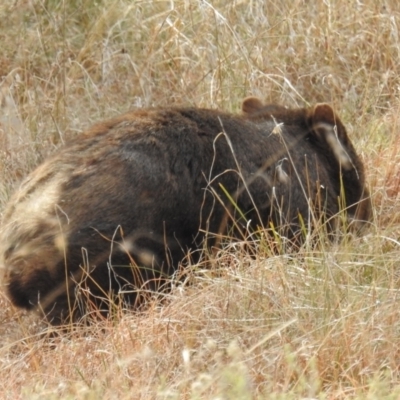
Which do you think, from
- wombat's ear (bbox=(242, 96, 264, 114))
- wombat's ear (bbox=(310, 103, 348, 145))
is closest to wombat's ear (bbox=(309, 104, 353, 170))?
wombat's ear (bbox=(310, 103, 348, 145))

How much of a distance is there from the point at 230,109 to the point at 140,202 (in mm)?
2523

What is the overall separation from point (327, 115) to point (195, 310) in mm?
2029

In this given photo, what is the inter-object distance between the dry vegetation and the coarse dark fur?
0.20 meters

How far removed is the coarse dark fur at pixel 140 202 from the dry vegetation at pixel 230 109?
0.20 metres

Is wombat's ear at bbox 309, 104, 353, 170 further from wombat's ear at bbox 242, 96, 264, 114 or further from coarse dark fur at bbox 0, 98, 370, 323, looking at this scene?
wombat's ear at bbox 242, 96, 264, 114

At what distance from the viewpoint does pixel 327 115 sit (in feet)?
21.6

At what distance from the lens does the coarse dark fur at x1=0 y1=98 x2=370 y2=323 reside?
532 cm

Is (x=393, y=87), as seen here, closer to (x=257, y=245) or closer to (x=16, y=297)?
(x=257, y=245)

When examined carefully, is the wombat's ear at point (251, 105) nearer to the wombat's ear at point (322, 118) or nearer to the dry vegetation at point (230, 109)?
the wombat's ear at point (322, 118)

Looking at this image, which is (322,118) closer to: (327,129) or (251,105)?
(327,129)

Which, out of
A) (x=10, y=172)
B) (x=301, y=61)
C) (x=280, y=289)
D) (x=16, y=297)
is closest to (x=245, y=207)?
(x=280, y=289)

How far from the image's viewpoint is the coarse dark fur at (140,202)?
532 centimetres

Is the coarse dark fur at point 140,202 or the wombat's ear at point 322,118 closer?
the coarse dark fur at point 140,202

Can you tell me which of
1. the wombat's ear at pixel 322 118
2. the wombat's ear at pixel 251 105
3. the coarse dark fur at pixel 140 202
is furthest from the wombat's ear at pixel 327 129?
the wombat's ear at pixel 251 105
